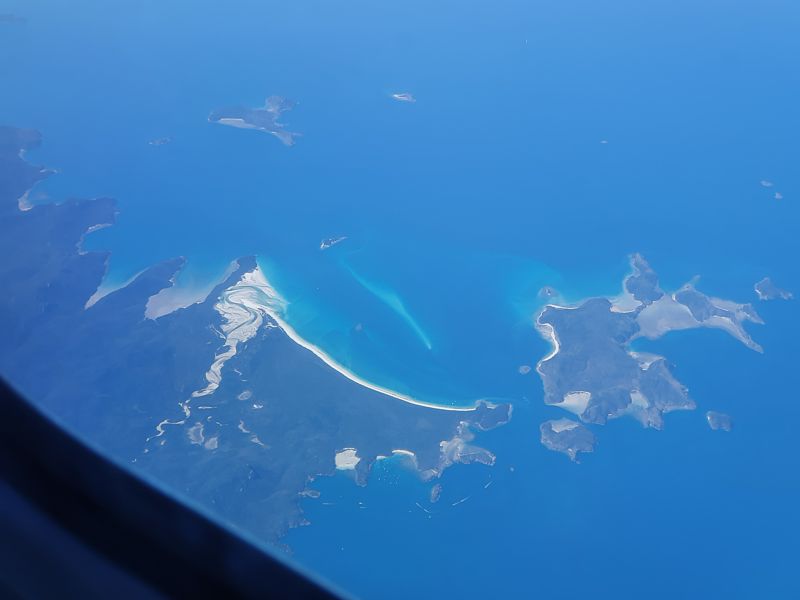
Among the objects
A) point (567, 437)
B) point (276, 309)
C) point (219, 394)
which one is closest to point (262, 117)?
point (276, 309)

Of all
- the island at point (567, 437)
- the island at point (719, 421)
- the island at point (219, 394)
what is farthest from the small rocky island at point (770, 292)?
the island at point (219, 394)

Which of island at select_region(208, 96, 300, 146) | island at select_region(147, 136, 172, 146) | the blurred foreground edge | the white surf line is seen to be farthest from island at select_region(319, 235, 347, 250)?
the blurred foreground edge

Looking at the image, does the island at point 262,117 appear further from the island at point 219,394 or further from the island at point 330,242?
the island at point 219,394

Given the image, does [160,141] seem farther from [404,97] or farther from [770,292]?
[770,292]

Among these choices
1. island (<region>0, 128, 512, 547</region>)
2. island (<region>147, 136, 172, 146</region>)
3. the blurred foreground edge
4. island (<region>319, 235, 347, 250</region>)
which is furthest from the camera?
island (<region>147, 136, 172, 146</region>)

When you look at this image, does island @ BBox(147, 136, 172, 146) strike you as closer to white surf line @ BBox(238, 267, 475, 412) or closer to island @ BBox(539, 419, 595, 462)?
white surf line @ BBox(238, 267, 475, 412)

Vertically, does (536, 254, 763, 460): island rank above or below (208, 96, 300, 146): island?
below

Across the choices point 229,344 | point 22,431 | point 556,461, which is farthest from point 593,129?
point 22,431

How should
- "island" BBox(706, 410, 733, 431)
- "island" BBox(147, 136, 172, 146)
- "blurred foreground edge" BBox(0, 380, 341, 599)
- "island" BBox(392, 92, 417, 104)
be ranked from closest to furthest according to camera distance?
"blurred foreground edge" BBox(0, 380, 341, 599) → "island" BBox(706, 410, 733, 431) → "island" BBox(147, 136, 172, 146) → "island" BBox(392, 92, 417, 104)
